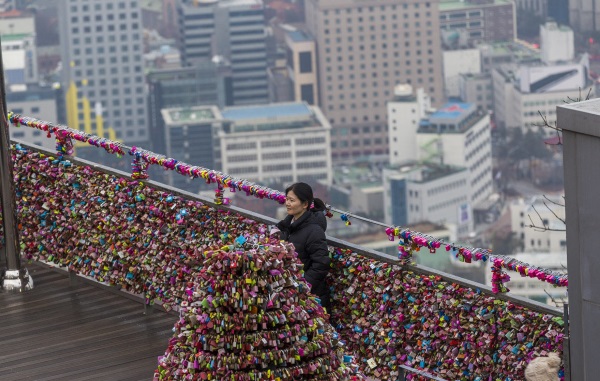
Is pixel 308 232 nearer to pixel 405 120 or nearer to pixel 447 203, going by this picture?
pixel 447 203

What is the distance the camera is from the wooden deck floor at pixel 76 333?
21.1 feet

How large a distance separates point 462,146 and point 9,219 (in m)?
112

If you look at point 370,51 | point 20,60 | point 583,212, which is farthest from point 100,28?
point 583,212

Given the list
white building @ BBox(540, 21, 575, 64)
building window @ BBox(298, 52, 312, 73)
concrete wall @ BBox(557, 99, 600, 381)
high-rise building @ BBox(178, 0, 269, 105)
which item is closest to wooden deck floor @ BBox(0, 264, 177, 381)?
concrete wall @ BBox(557, 99, 600, 381)

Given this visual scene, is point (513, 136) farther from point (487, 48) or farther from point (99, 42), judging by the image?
point (99, 42)

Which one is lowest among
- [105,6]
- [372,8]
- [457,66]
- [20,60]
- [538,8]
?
[457,66]

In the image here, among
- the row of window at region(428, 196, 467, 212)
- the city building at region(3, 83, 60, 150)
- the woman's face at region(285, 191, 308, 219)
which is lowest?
the row of window at region(428, 196, 467, 212)

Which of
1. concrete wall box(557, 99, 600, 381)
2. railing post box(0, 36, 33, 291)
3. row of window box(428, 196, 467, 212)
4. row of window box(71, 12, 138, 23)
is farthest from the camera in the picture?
row of window box(71, 12, 138, 23)

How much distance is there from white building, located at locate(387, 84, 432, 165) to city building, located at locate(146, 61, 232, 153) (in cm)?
1728

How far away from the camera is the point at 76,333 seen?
6.97 metres

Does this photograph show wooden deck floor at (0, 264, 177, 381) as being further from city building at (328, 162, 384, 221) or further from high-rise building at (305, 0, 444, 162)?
high-rise building at (305, 0, 444, 162)

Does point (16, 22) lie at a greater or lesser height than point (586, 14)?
greater

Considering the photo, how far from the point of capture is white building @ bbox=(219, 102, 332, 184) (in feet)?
408

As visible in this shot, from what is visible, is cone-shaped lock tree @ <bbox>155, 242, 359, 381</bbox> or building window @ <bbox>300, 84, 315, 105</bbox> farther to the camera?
building window @ <bbox>300, 84, 315, 105</bbox>
